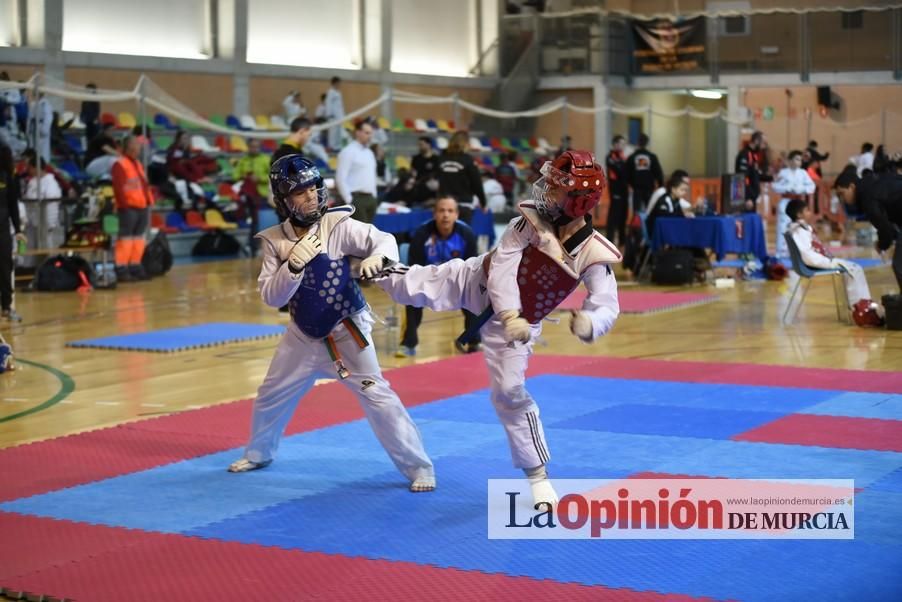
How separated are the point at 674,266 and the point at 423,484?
31.7 ft

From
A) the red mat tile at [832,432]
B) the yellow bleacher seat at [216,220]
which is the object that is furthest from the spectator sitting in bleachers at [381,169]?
the red mat tile at [832,432]

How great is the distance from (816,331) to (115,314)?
6961 mm

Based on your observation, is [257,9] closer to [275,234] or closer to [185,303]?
[185,303]

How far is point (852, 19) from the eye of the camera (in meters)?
25.6

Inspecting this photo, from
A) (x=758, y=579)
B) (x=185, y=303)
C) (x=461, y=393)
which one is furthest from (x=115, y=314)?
(x=758, y=579)

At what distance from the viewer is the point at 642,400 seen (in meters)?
8.27

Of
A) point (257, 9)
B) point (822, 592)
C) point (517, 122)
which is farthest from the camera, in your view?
point (517, 122)

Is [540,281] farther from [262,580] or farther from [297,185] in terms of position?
[262,580]

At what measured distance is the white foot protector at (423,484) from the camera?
598 cm

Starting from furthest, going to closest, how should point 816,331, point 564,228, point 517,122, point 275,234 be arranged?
point 517,122
point 816,331
point 275,234
point 564,228

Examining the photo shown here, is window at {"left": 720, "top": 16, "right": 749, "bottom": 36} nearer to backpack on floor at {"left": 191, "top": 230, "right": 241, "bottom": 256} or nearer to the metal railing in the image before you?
the metal railing

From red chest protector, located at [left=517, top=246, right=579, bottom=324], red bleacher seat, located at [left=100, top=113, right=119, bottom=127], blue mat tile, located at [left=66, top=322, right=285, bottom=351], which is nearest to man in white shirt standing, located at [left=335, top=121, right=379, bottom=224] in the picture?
blue mat tile, located at [left=66, top=322, right=285, bottom=351]

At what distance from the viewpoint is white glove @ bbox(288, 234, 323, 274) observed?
5.72m

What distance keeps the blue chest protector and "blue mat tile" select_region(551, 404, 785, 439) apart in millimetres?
1978
